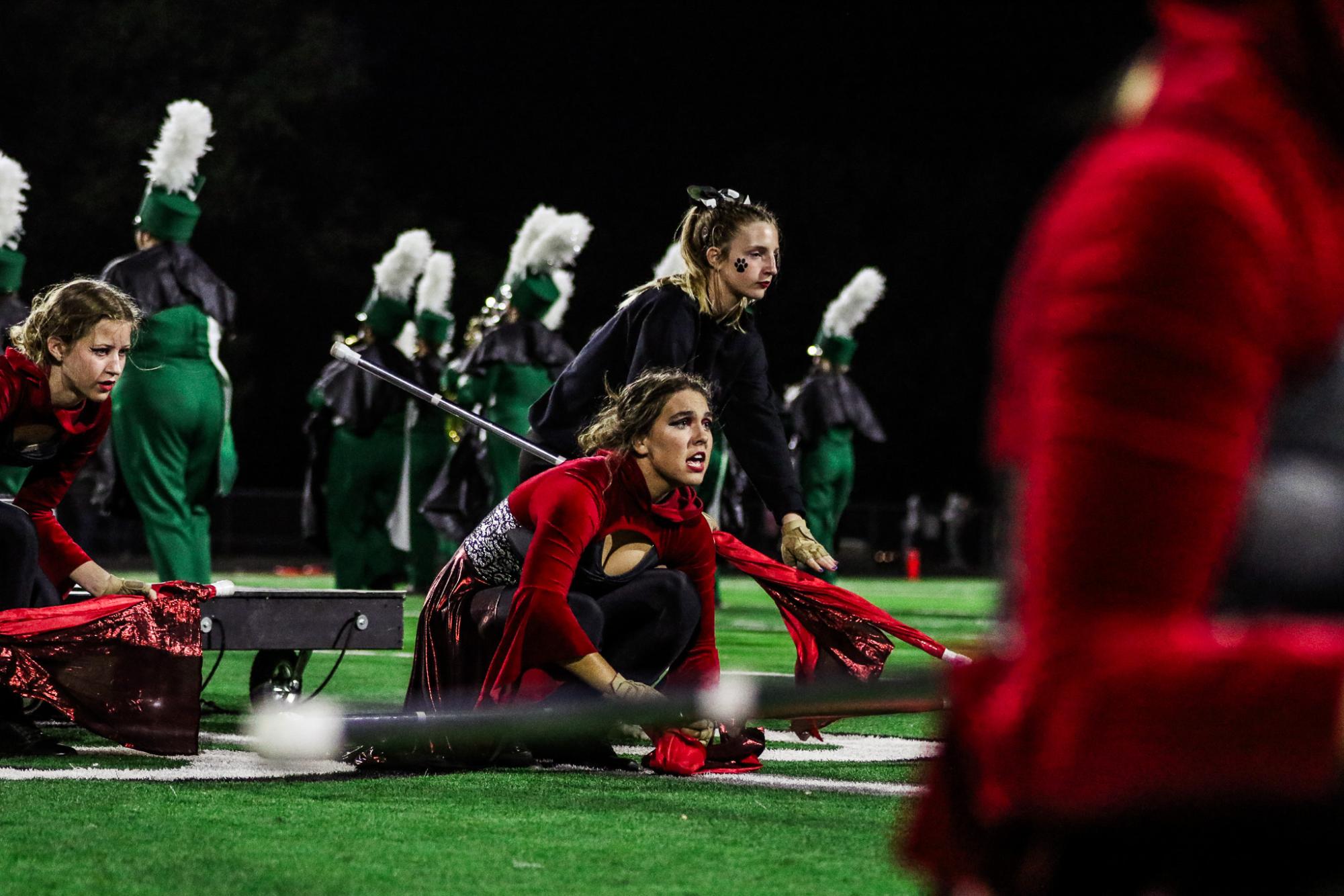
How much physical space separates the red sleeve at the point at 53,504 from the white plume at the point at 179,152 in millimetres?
2938

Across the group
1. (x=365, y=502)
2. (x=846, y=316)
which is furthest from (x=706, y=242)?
(x=846, y=316)

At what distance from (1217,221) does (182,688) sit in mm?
5216

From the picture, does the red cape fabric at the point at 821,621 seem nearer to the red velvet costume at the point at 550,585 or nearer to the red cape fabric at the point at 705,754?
the red velvet costume at the point at 550,585

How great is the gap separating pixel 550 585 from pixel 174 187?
4.31m

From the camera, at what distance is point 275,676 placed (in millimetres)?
7250

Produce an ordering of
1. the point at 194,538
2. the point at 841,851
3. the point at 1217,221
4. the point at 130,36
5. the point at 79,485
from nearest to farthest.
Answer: the point at 1217,221 < the point at 841,851 < the point at 194,538 < the point at 79,485 < the point at 130,36

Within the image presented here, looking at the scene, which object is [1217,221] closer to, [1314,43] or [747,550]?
[1314,43]

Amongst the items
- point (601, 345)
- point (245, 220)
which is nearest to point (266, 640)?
point (601, 345)

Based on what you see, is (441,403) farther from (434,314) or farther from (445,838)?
(434,314)

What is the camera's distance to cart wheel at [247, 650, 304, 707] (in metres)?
7.18

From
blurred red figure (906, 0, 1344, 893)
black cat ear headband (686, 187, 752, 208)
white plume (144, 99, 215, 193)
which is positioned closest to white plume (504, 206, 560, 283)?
white plume (144, 99, 215, 193)

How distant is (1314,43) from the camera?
104cm

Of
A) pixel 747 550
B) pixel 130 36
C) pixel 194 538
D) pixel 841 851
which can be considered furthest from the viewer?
pixel 130 36

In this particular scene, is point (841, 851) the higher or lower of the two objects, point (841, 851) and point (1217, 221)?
the lower
